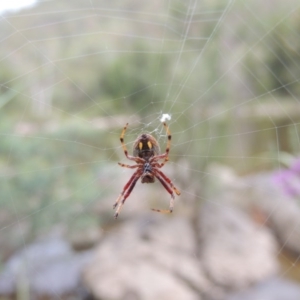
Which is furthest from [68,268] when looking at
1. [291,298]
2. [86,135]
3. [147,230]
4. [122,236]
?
[291,298]

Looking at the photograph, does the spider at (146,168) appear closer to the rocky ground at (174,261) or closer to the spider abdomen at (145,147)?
the spider abdomen at (145,147)

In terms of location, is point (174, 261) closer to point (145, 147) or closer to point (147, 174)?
point (147, 174)

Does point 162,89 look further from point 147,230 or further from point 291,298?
point 291,298

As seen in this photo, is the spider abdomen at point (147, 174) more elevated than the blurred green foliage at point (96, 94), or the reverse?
the blurred green foliage at point (96, 94)

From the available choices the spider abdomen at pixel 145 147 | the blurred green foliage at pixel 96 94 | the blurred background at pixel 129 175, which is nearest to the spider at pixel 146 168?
the spider abdomen at pixel 145 147

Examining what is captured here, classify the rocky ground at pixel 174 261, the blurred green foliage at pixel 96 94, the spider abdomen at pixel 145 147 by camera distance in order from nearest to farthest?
the spider abdomen at pixel 145 147, the blurred green foliage at pixel 96 94, the rocky ground at pixel 174 261

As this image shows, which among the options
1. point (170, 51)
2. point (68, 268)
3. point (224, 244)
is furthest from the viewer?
point (170, 51)

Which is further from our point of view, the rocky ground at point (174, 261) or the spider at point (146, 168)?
the rocky ground at point (174, 261)

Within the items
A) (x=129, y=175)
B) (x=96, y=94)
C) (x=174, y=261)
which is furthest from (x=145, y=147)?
(x=96, y=94)

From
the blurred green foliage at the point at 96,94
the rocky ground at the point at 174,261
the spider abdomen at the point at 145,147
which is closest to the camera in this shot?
the spider abdomen at the point at 145,147
